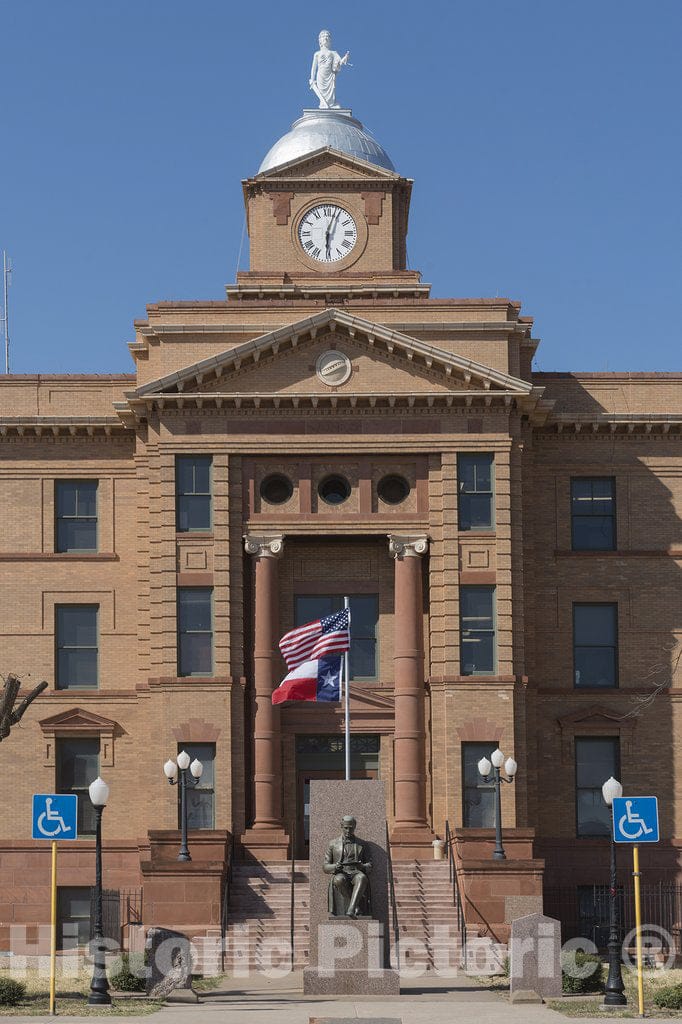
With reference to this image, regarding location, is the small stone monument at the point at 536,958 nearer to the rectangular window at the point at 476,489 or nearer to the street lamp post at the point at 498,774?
the street lamp post at the point at 498,774

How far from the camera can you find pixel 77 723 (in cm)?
5259

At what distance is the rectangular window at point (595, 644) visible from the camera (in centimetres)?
5369

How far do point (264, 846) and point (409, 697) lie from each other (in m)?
5.28

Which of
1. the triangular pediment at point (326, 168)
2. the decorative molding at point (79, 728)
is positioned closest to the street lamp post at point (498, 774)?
the decorative molding at point (79, 728)

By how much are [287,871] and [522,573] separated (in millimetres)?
9889

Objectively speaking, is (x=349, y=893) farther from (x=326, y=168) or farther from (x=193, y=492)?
(x=326, y=168)

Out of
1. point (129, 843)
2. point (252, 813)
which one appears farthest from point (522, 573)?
point (129, 843)

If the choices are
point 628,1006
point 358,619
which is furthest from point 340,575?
point 628,1006

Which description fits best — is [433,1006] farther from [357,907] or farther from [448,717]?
[448,717]

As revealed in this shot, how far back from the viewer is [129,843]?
51.8 m

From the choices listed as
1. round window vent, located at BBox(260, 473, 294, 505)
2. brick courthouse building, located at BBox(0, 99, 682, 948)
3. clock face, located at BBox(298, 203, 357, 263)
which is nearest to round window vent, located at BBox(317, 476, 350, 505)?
brick courthouse building, located at BBox(0, 99, 682, 948)

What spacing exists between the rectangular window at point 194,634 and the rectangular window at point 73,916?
6.74 metres

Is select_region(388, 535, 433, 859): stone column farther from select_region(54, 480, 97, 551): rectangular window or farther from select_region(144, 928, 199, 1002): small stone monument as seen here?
select_region(144, 928, 199, 1002): small stone monument

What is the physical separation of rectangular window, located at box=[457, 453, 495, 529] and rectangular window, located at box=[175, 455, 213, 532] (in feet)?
21.4
